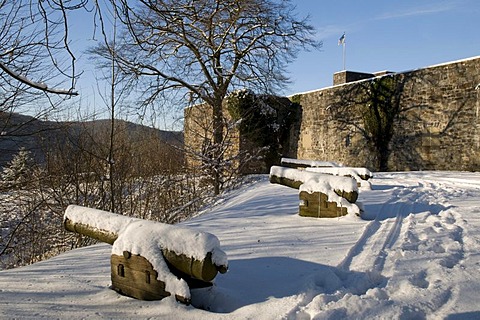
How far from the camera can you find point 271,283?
3.42 meters

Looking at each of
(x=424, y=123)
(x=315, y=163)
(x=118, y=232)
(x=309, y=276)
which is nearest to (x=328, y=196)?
(x=309, y=276)

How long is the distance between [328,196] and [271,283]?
2.93m

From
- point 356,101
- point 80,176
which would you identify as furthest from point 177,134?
point 356,101

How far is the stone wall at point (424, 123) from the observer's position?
12859 mm

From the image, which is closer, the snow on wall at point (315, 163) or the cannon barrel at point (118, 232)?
the cannon barrel at point (118, 232)

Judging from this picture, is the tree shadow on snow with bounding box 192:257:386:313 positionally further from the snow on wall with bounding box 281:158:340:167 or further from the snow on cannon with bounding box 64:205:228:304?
the snow on wall with bounding box 281:158:340:167

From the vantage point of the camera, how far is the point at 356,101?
16453 mm

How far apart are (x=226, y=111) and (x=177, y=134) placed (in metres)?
3.18

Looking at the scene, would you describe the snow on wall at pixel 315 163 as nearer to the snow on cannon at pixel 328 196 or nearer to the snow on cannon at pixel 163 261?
the snow on cannon at pixel 328 196

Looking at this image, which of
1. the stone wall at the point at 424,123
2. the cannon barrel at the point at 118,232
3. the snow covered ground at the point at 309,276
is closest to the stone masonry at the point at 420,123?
the stone wall at the point at 424,123

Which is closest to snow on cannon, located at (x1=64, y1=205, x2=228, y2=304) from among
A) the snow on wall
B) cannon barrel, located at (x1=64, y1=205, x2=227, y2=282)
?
cannon barrel, located at (x1=64, y1=205, x2=227, y2=282)

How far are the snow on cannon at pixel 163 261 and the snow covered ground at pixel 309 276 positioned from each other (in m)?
0.10

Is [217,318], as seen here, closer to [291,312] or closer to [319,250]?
[291,312]

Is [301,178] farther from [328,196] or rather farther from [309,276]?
[309,276]
